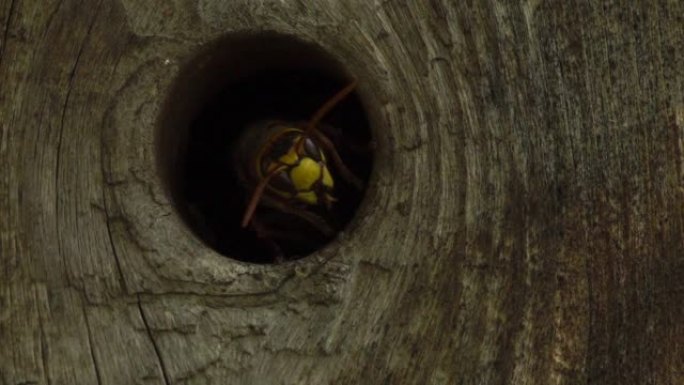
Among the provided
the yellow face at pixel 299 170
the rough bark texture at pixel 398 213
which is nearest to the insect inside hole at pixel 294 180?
the yellow face at pixel 299 170

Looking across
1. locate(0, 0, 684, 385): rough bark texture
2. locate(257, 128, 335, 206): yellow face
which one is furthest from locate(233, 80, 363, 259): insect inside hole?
locate(0, 0, 684, 385): rough bark texture

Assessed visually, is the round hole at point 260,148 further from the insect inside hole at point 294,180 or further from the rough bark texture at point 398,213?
the rough bark texture at point 398,213

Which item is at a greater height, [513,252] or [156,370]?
[513,252]

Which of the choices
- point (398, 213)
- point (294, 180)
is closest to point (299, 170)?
point (294, 180)

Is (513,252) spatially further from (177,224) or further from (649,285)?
(177,224)

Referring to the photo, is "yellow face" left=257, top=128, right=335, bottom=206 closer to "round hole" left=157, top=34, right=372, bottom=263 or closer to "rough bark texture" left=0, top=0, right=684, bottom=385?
"round hole" left=157, top=34, right=372, bottom=263

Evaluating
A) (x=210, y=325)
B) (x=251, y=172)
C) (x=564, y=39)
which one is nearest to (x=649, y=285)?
(x=564, y=39)

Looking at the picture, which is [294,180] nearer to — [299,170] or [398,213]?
[299,170]

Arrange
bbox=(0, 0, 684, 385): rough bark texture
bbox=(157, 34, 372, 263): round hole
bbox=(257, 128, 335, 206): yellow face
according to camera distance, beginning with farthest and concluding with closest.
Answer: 1. bbox=(257, 128, 335, 206): yellow face
2. bbox=(157, 34, 372, 263): round hole
3. bbox=(0, 0, 684, 385): rough bark texture
